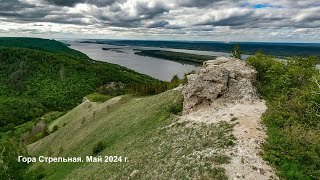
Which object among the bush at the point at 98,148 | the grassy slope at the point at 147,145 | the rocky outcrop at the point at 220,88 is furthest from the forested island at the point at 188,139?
the rocky outcrop at the point at 220,88

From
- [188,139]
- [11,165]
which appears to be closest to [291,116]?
[188,139]

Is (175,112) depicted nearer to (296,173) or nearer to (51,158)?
(296,173)

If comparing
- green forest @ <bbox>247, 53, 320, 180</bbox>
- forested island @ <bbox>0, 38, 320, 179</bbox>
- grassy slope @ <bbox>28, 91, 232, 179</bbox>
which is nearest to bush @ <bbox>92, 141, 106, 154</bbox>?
forested island @ <bbox>0, 38, 320, 179</bbox>

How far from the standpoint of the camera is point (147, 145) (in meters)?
32.8

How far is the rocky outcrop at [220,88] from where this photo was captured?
116 ft

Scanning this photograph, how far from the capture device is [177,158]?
26.6m

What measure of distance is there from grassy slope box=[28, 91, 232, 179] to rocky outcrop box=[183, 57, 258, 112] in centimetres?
380

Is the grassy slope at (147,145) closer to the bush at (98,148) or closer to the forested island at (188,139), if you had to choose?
the forested island at (188,139)

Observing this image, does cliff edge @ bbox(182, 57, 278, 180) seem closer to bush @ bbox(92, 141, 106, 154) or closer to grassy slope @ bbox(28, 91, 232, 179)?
grassy slope @ bbox(28, 91, 232, 179)

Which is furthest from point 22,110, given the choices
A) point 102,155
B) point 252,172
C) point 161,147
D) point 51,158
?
point 252,172

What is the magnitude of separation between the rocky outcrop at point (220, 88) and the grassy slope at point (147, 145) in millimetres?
3797

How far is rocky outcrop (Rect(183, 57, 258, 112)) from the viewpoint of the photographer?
3525 cm

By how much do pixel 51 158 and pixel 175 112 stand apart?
909 inches

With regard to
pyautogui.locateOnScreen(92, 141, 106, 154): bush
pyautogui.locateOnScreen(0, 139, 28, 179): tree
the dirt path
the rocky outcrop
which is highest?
the rocky outcrop
